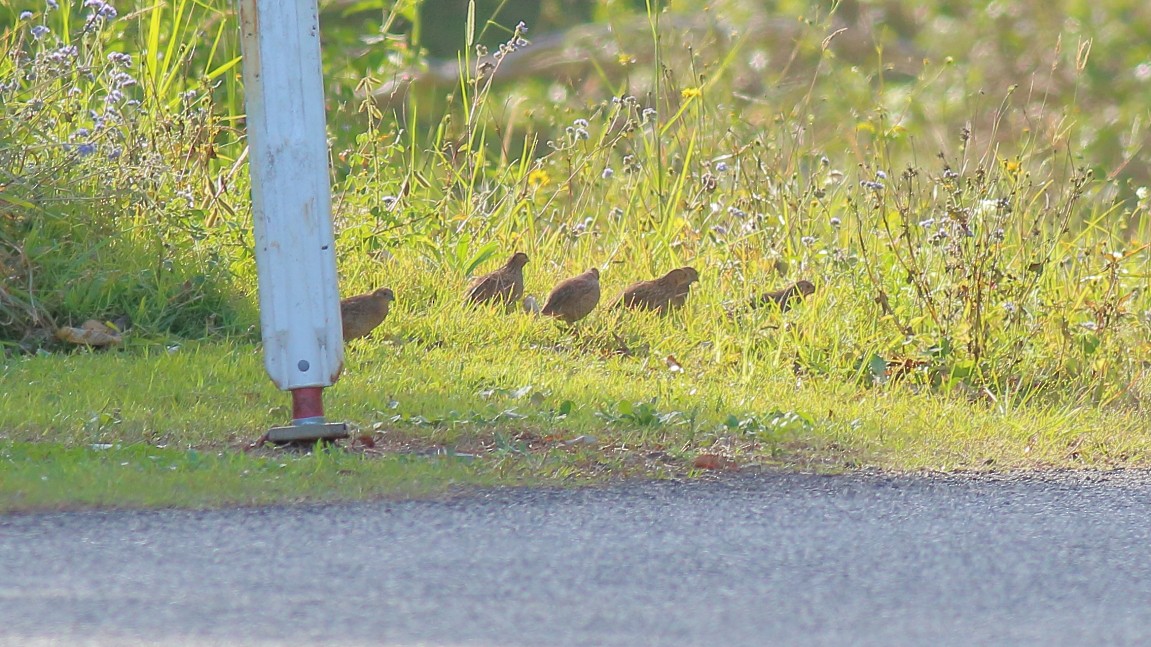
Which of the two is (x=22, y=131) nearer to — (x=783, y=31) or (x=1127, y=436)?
(x=1127, y=436)

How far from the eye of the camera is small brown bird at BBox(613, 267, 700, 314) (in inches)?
282

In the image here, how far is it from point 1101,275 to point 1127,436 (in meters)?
1.34

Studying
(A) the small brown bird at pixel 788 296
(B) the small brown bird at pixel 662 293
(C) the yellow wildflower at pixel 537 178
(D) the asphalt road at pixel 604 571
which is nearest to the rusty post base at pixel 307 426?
(D) the asphalt road at pixel 604 571

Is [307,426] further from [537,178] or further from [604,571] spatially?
[537,178]

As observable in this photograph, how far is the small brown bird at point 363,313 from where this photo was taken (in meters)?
6.52

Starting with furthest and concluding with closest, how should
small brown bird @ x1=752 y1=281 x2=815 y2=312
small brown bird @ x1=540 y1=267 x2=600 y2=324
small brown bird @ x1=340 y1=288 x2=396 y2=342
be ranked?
small brown bird @ x1=752 y1=281 x2=815 y2=312 → small brown bird @ x1=540 y1=267 x2=600 y2=324 → small brown bird @ x1=340 y1=288 x2=396 y2=342

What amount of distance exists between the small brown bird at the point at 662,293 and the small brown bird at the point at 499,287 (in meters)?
0.48

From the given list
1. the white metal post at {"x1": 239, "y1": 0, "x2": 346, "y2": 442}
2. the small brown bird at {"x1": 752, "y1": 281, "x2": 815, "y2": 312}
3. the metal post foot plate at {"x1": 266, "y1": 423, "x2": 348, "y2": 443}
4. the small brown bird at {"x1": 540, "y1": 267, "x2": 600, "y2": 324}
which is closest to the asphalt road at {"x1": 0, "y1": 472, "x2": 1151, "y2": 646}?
the metal post foot plate at {"x1": 266, "y1": 423, "x2": 348, "y2": 443}

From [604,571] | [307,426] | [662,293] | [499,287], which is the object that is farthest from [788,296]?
[604,571]

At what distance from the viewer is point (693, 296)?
7453mm

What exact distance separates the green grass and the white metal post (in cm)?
34

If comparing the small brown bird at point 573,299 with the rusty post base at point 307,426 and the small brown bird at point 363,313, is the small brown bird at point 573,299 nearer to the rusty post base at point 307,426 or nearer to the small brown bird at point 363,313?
the small brown bird at point 363,313

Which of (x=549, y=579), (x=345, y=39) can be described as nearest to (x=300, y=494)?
(x=549, y=579)

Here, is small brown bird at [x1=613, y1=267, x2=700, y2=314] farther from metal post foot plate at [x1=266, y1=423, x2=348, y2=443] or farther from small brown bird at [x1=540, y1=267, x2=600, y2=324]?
metal post foot plate at [x1=266, y1=423, x2=348, y2=443]
